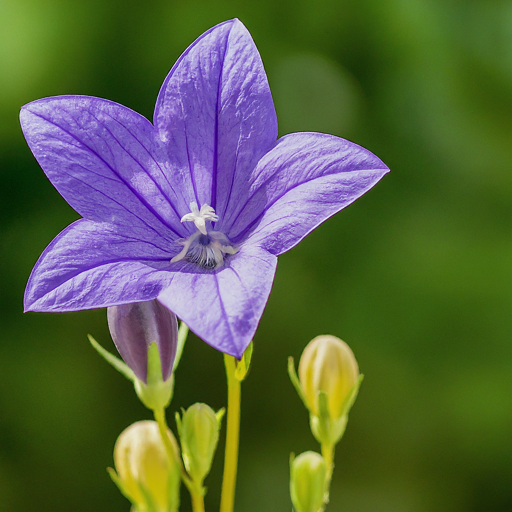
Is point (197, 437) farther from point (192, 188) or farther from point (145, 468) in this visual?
point (192, 188)

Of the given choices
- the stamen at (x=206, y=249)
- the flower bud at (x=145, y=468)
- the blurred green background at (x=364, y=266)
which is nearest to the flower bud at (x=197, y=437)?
the flower bud at (x=145, y=468)

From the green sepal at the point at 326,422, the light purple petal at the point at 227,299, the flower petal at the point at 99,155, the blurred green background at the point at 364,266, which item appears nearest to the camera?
the light purple petal at the point at 227,299

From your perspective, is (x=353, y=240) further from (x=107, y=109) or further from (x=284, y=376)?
(x=107, y=109)

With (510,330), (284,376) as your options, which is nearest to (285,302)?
(284,376)

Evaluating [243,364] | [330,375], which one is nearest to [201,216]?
[243,364]

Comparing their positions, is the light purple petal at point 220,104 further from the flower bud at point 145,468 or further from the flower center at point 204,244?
the flower bud at point 145,468

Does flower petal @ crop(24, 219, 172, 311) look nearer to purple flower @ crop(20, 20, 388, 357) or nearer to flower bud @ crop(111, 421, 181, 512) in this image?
purple flower @ crop(20, 20, 388, 357)
